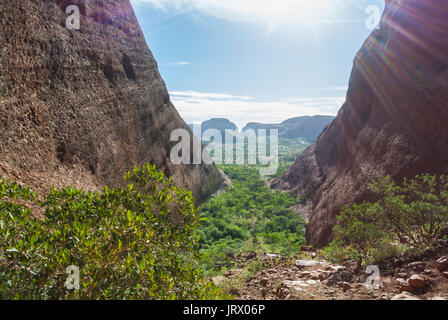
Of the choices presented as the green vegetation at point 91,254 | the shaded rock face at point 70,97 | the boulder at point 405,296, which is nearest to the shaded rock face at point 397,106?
the boulder at point 405,296

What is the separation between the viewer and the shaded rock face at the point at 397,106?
1055cm

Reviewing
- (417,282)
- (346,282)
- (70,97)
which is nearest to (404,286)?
(417,282)

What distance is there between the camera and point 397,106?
1286 cm

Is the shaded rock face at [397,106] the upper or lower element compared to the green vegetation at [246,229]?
upper

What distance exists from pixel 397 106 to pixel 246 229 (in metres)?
14.3

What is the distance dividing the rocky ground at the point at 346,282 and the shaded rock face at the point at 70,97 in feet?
21.8

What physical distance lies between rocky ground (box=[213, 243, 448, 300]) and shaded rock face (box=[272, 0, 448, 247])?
6.24m

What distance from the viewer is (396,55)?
13.4 m

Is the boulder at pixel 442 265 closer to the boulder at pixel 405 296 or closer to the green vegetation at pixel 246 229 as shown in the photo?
the boulder at pixel 405 296

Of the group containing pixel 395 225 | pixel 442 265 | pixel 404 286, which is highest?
pixel 395 225

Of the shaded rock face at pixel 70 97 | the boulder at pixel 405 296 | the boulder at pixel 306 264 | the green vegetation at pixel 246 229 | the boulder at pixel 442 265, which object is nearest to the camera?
the boulder at pixel 405 296

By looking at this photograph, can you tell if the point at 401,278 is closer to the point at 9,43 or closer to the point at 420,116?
the point at 420,116

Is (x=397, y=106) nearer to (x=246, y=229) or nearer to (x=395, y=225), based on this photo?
(x=395, y=225)
